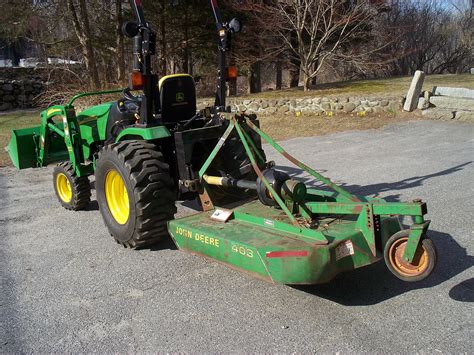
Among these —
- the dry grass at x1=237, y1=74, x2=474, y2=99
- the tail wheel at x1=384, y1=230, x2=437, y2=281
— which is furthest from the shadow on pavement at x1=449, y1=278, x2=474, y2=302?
the dry grass at x1=237, y1=74, x2=474, y2=99

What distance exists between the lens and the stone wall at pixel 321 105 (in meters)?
12.6

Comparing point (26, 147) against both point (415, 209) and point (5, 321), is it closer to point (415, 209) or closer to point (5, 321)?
point (5, 321)

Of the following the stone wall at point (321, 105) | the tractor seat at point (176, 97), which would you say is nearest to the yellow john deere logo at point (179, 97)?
the tractor seat at point (176, 97)

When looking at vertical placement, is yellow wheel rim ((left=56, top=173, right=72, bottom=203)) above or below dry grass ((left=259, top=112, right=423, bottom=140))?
below

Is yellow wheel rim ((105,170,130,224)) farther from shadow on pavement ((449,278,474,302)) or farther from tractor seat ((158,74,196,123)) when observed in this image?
shadow on pavement ((449,278,474,302))

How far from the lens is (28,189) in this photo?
7391 mm

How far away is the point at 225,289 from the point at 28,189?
4.92m

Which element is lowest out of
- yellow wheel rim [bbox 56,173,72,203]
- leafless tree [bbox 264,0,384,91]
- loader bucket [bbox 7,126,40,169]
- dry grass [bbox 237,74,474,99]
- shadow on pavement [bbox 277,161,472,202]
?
shadow on pavement [bbox 277,161,472,202]

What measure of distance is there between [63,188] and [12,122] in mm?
10134

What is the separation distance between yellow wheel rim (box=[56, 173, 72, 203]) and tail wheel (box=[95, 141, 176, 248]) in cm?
185

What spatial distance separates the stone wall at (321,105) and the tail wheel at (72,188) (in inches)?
305

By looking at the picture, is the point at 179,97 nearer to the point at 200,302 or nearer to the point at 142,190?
the point at 142,190

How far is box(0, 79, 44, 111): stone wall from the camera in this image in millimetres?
19312

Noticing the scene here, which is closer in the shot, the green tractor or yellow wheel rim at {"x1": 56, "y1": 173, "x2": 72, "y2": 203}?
the green tractor
